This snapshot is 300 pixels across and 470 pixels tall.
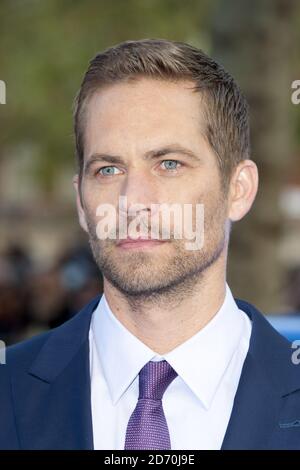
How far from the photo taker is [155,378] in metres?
2.83

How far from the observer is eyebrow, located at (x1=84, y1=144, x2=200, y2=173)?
2.77 meters

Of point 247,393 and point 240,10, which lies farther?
point 240,10

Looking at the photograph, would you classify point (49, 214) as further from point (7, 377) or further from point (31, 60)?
point (7, 377)

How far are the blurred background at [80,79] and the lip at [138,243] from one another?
0.65m

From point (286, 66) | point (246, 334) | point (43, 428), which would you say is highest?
point (286, 66)

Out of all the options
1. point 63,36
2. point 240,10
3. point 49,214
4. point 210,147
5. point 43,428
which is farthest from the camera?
point 49,214

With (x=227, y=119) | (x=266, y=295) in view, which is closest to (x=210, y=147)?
(x=227, y=119)

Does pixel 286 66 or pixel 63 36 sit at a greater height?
pixel 63 36

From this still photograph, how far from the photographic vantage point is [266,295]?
25.4 feet

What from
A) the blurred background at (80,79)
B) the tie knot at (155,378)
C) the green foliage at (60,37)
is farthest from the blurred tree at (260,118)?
the tie knot at (155,378)

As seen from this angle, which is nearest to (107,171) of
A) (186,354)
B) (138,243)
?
(138,243)

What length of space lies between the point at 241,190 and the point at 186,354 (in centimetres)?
54

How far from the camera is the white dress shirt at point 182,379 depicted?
2.76m

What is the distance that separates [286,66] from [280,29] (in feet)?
1.01
